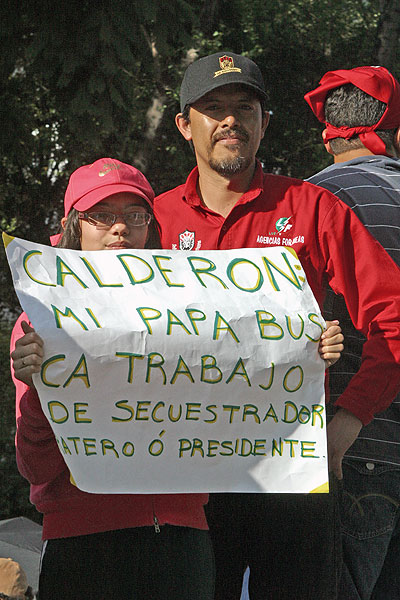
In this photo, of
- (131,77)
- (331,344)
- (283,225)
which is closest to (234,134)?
(283,225)

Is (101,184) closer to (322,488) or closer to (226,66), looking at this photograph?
(226,66)

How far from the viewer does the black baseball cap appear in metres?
2.72

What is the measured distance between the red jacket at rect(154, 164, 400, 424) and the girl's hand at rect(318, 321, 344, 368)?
0.18 m

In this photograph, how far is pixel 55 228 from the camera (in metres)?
12.0

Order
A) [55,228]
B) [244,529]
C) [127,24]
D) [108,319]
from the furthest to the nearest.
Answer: [55,228], [127,24], [244,529], [108,319]

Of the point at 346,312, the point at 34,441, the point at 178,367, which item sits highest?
the point at 178,367

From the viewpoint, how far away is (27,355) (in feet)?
6.95

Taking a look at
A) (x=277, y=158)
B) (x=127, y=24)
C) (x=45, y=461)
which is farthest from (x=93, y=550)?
(x=277, y=158)

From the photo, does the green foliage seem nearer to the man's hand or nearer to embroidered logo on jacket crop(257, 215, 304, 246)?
embroidered logo on jacket crop(257, 215, 304, 246)

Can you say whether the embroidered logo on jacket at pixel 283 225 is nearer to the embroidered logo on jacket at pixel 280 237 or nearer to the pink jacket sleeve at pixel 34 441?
the embroidered logo on jacket at pixel 280 237

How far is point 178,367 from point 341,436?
0.57 meters

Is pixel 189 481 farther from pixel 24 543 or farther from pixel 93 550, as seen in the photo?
pixel 24 543

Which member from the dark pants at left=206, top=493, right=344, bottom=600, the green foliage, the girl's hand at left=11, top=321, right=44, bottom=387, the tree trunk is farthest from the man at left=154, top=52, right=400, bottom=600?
the tree trunk

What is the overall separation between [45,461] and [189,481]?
383mm
